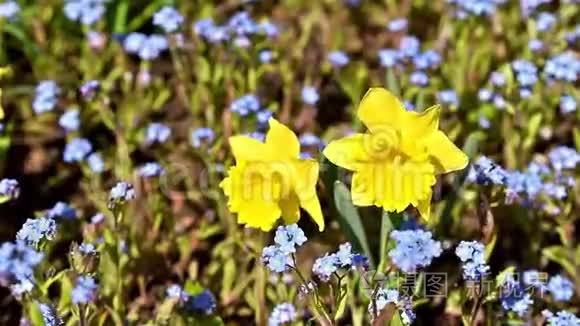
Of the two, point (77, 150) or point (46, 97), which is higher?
point (46, 97)

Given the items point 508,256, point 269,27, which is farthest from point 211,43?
point 508,256

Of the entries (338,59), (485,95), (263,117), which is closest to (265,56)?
(338,59)

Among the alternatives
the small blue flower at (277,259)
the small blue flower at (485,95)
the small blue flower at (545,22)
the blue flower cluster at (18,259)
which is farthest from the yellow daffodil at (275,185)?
the small blue flower at (545,22)

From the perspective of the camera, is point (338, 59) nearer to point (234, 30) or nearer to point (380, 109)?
point (234, 30)

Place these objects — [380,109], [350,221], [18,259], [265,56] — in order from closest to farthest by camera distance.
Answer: [18,259]
[380,109]
[350,221]
[265,56]

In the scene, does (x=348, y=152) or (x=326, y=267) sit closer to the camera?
(x=326, y=267)

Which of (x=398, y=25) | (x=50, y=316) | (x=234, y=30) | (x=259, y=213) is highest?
(x=398, y=25)

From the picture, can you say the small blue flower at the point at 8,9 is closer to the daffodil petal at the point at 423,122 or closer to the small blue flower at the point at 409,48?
the small blue flower at the point at 409,48
